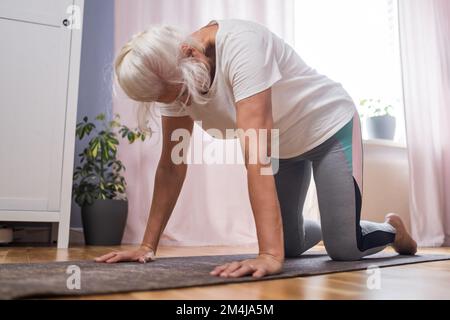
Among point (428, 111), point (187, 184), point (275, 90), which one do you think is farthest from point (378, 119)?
point (275, 90)

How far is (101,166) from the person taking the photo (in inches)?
84.7

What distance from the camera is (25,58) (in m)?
1.90

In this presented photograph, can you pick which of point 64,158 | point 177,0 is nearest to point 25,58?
point 64,158

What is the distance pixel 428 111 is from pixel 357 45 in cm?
62

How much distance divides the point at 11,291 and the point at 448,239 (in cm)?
267

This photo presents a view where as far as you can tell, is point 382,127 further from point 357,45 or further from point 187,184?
point 187,184

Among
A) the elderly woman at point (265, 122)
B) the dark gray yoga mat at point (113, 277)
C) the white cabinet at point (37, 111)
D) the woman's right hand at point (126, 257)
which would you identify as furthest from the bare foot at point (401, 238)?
the white cabinet at point (37, 111)

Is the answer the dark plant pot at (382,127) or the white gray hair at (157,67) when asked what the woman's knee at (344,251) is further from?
the dark plant pot at (382,127)

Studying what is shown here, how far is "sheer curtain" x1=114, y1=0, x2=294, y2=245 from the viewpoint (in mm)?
2242

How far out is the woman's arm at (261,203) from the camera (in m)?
0.87

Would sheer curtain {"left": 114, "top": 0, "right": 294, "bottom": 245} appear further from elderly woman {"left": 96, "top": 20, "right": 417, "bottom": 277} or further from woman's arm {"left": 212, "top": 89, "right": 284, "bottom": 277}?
woman's arm {"left": 212, "top": 89, "right": 284, "bottom": 277}

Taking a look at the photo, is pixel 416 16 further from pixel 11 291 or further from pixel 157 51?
pixel 11 291

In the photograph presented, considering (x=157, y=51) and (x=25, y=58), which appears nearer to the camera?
(x=157, y=51)
